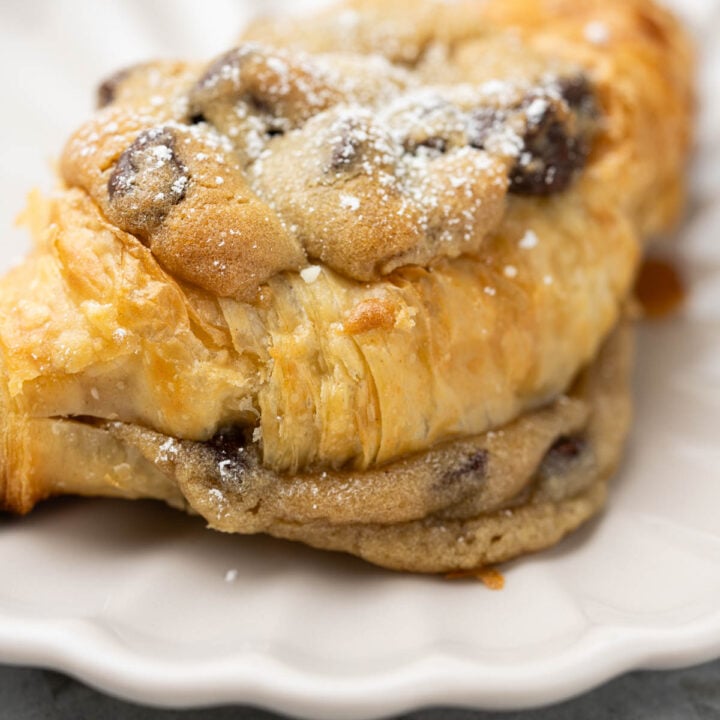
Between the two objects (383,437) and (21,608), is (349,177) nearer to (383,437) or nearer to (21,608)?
(383,437)

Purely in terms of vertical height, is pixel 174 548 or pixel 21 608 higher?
pixel 21 608

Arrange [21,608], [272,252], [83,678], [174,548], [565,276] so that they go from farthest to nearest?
[565,276] < [174,548] < [272,252] < [21,608] < [83,678]

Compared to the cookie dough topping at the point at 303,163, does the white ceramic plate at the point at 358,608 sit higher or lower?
lower

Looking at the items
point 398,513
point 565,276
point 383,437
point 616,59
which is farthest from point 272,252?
point 616,59

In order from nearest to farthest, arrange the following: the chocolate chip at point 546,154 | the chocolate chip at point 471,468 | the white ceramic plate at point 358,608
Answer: the white ceramic plate at point 358,608 → the chocolate chip at point 471,468 → the chocolate chip at point 546,154

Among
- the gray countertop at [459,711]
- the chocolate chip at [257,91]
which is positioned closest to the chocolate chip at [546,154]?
the chocolate chip at [257,91]

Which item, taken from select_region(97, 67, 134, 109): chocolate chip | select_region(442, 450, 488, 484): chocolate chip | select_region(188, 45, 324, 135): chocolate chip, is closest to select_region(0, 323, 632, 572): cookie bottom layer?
select_region(442, 450, 488, 484): chocolate chip

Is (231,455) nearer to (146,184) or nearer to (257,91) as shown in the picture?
(146,184)

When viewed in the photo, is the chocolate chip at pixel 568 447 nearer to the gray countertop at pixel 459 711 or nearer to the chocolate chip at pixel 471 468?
the chocolate chip at pixel 471 468
